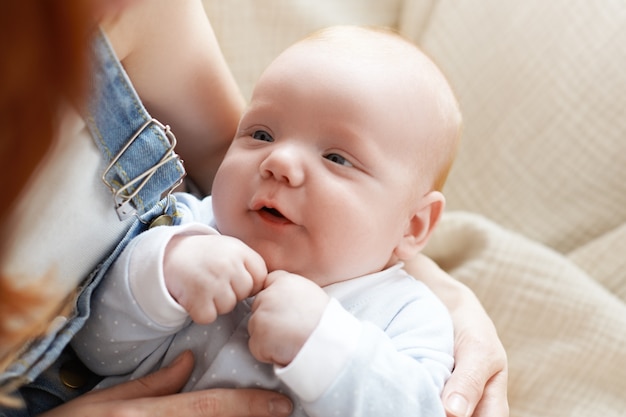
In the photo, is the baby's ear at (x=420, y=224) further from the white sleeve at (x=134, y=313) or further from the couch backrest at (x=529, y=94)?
the couch backrest at (x=529, y=94)

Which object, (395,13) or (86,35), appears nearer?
(86,35)

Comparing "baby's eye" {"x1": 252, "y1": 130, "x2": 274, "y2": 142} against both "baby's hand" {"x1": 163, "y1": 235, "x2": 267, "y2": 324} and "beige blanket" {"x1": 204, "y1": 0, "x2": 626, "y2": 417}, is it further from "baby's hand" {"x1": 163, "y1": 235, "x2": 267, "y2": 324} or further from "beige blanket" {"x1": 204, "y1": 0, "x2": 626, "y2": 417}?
"beige blanket" {"x1": 204, "y1": 0, "x2": 626, "y2": 417}

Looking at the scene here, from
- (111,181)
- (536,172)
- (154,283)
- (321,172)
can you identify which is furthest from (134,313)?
(536,172)

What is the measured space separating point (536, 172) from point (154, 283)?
3.12 ft

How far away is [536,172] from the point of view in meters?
1.58

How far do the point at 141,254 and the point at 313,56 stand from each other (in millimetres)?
336

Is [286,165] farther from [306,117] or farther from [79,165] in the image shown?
[79,165]

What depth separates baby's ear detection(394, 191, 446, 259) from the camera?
106 centimetres

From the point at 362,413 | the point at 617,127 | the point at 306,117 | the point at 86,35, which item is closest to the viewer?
the point at 86,35

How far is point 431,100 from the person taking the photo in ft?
3.42

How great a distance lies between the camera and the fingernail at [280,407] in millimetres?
900

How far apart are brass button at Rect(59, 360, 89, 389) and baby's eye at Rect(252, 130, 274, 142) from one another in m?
0.36

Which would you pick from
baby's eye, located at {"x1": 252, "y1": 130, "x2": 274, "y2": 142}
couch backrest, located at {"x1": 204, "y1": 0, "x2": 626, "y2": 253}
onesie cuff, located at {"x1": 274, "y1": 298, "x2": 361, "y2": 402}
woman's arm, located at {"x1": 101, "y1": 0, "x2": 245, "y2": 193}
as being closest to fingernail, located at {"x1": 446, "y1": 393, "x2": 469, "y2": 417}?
onesie cuff, located at {"x1": 274, "y1": 298, "x2": 361, "y2": 402}

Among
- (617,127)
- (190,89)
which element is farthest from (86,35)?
(617,127)
